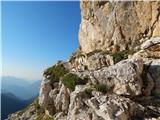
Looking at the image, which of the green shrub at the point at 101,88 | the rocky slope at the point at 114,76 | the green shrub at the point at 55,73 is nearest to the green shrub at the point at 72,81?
the rocky slope at the point at 114,76

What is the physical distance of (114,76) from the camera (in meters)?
38.2

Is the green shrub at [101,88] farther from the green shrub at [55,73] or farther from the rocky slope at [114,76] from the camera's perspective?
the green shrub at [55,73]

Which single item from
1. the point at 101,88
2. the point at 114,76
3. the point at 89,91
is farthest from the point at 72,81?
the point at 114,76

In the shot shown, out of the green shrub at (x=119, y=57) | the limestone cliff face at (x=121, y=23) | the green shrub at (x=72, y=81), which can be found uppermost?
the limestone cliff face at (x=121, y=23)

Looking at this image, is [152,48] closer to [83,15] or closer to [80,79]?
[80,79]

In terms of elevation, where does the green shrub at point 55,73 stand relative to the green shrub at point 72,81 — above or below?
above

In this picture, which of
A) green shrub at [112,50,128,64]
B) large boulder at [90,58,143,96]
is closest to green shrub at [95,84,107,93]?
large boulder at [90,58,143,96]

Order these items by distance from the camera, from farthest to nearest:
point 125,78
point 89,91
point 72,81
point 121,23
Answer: point 121,23, point 72,81, point 89,91, point 125,78

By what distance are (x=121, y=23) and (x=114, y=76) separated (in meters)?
26.1

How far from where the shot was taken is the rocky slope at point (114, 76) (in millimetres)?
34594

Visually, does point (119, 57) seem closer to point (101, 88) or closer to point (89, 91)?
point (101, 88)

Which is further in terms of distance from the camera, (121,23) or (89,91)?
(121,23)

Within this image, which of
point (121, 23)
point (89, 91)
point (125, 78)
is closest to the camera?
point (125, 78)

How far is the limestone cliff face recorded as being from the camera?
56.2 metres
